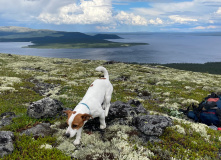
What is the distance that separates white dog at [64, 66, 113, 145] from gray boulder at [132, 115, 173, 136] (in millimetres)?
2179

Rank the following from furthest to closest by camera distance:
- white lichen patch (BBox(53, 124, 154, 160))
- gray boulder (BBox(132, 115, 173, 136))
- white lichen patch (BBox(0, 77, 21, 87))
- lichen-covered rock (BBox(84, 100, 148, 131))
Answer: white lichen patch (BBox(0, 77, 21, 87))
lichen-covered rock (BBox(84, 100, 148, 131))
gray boulder (BBox(132, 115, 173, 136))
white lichen patch (BBox(53, 124, 154, 160))

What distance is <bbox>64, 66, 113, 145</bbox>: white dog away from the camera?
260 inches

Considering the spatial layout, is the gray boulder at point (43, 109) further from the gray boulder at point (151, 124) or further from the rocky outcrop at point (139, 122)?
the gray boulder at point (151, 124)

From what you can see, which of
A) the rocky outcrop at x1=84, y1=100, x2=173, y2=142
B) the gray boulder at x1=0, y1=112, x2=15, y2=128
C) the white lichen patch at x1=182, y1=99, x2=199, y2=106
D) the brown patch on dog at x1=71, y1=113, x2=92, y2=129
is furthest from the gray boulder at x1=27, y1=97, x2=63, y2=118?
the white lichen patch at x1=182, y1=99, x2=199, y2=106

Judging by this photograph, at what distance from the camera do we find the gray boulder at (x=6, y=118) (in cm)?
1016

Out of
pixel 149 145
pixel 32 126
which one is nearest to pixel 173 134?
pixel 149 145

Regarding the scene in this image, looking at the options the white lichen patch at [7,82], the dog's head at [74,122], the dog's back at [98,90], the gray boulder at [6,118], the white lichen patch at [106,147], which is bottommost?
the white lichen patch at [7,82]

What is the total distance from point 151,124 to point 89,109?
12.7ft

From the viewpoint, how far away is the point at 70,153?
7.22 metres

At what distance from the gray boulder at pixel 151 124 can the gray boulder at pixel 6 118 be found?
27.6ft

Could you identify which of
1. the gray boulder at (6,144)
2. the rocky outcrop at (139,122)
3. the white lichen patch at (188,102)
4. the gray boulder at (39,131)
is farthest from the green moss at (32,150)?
the white lichen patch at (188,102)

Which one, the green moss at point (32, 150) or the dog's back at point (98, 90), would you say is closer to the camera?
the green moss at point (32, 150)

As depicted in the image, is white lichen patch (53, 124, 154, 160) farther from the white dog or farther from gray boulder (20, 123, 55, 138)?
gray boulder (20, 123, 55, 138)

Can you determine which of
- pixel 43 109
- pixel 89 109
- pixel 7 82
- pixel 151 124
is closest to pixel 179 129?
pixel 151 124
